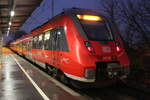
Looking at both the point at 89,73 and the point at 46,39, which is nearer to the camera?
the point at 89,73

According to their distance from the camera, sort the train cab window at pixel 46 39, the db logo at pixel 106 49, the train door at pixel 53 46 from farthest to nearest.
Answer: the train cab window at pixel 46 39
the train door at pixel 53 46
the db logo at pixel 106 49

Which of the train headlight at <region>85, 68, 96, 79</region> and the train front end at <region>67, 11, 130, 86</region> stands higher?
the train front end at <region>67, 11, 130, 86</region>

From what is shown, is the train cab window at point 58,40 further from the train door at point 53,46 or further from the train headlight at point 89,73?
the train headlight at point 89,73

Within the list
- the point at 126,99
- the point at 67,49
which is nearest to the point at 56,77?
the point at 67,49

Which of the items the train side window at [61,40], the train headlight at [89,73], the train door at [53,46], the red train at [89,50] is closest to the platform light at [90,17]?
the red train at [89,50]

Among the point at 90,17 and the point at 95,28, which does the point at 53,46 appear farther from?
the point at 95,28

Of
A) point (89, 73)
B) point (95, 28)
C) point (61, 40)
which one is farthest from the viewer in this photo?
point (61, 40)

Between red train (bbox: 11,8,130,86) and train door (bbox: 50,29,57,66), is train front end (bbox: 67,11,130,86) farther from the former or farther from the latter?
train door (bbox: 50,29,57,66)

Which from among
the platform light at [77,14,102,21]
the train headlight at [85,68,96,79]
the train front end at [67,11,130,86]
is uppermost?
the platform light at [77,14,102,21]

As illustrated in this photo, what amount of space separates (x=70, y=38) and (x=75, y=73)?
4.47ft

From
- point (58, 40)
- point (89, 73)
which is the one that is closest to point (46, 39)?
point (58, 40)

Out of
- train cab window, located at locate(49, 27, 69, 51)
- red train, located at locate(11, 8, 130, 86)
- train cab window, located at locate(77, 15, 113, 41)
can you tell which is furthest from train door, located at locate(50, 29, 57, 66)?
train cab window, located at locate(77, 15, 113, 41)

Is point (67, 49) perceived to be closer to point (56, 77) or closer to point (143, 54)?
point (56, 77)

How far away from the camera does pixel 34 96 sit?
26.0 feet
